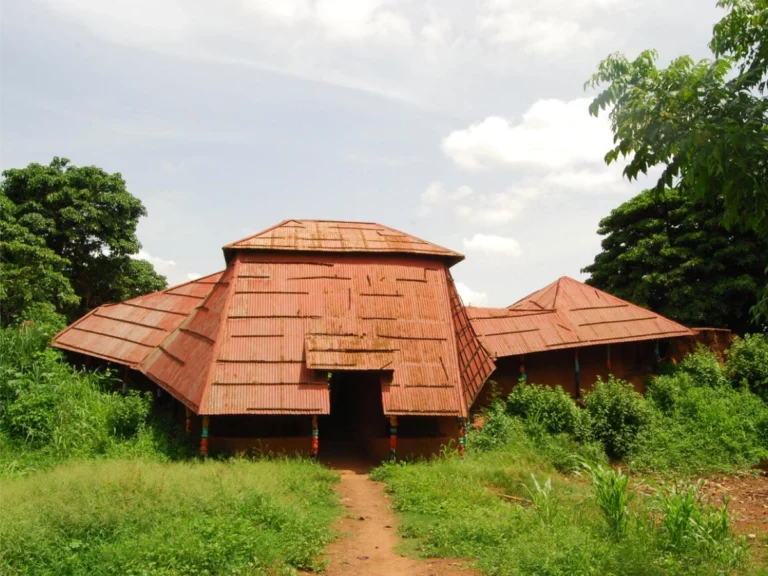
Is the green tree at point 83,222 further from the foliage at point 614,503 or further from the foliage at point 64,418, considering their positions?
the foliage at point 614,503

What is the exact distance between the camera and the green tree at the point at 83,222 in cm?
2225

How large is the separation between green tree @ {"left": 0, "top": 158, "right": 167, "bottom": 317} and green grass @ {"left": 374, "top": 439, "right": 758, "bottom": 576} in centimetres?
1596

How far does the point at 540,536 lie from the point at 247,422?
8291mm

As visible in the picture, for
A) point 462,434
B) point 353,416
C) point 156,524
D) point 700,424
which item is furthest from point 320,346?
point 700,424

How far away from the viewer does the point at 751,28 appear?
5477 mm

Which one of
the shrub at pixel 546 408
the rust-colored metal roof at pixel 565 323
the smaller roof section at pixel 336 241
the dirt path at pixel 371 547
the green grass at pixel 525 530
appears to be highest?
the smaller roof section at pixel 336 241

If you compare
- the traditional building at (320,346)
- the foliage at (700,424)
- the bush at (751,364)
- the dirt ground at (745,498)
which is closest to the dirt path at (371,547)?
the traditional building at (320,346)

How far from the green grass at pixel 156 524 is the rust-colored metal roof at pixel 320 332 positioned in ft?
10.7

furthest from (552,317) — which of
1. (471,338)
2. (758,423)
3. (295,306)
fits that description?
(295,306)

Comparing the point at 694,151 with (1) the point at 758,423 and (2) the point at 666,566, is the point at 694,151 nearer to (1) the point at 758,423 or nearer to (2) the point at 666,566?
→ (2) the point at 666,566

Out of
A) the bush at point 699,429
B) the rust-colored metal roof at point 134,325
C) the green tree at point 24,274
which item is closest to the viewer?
the bush at point 699,429

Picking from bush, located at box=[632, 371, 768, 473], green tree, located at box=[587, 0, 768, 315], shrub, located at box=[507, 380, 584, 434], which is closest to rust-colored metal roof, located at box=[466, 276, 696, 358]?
shrub, located at box=[507, 380, 584, 434]

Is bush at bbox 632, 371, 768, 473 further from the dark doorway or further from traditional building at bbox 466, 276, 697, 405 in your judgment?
the dark doorway

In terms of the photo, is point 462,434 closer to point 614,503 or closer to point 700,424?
point 614,503
